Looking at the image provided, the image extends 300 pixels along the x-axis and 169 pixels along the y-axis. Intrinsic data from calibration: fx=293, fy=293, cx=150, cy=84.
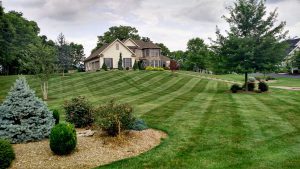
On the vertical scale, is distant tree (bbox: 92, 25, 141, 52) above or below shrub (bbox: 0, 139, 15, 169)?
above

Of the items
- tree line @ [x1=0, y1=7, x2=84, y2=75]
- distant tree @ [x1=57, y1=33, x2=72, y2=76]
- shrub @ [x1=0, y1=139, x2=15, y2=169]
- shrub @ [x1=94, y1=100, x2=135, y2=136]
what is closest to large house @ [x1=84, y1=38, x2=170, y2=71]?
distant tree @ [x1=57, y1=33, x2=72, y2=76]

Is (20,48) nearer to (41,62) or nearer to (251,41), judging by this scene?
(41,62)

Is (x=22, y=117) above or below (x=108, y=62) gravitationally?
below

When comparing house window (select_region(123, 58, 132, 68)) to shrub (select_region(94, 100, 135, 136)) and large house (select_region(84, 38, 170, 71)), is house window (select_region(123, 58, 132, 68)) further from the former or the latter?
shrub (select_region(94, 100, 135, 136))

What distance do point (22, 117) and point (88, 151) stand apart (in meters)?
3.38

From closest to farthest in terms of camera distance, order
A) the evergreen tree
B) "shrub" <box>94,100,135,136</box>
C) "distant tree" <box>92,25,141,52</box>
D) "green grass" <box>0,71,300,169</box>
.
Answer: "green grass" <box>0,71,300,169</box> → the evergreen tree → "shrub" <box>94,100,135,136</box> → "distant tree" <box>92,25,141,52</box>

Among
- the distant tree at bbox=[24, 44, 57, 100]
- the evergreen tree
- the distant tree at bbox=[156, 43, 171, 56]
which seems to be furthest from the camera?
the distant tree at bbox=[156, 43, 171, 56]

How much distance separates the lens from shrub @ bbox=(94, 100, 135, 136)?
40.2 feet

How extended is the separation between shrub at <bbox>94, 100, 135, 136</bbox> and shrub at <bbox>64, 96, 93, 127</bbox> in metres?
2.64

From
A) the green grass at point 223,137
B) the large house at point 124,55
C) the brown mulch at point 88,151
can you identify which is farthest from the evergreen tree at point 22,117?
the large house at point 124,55

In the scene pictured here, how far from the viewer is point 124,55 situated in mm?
67938

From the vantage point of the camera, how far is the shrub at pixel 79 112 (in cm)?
1520

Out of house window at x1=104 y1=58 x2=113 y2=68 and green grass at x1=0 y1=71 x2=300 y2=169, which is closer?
green grass at x1=0 y1=71 x2=300 y2=169

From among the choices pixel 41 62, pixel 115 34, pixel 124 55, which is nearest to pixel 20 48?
pixel 124 55
